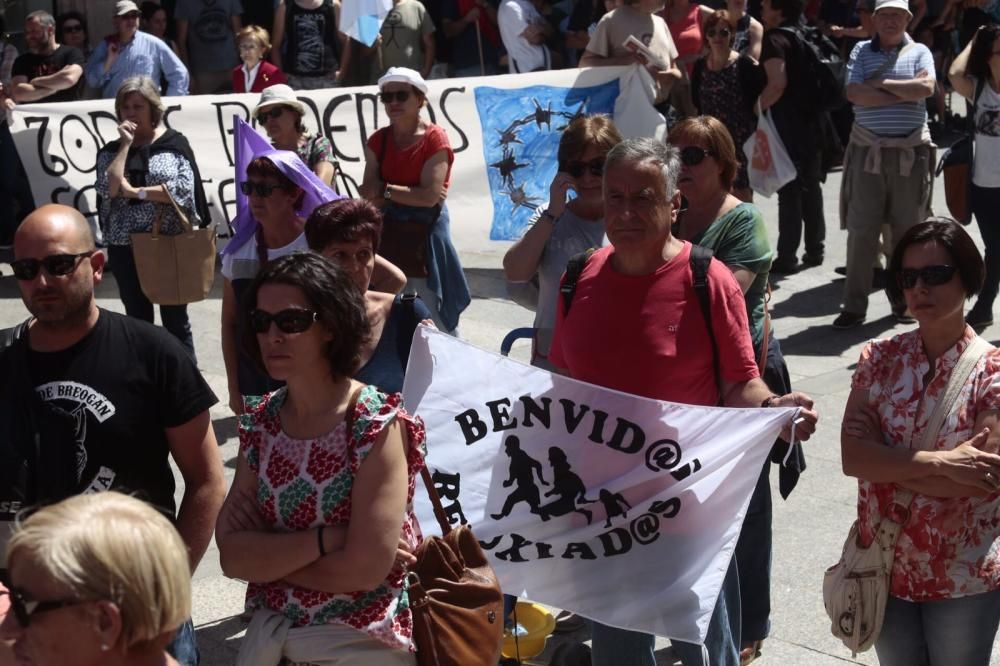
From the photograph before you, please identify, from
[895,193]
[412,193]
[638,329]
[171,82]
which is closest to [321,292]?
[638,329]

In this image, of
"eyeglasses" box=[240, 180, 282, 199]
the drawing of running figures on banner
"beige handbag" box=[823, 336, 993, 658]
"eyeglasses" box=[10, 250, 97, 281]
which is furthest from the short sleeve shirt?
the drawing of running figures on banner

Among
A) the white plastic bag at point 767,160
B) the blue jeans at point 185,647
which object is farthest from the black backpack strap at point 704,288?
the white plastic bag at point 767,160

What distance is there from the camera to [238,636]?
564 cm

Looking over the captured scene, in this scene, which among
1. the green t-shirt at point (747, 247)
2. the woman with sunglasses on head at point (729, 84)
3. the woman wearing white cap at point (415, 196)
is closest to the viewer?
the green t-shirt at point (747, 247)

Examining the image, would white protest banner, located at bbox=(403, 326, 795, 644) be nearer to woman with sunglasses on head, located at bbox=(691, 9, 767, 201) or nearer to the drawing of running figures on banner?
woman with sunglasses on head, located at bbox=(691, 9, 767, 201)

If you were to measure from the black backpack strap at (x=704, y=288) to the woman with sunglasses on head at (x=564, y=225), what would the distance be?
111 centimetres

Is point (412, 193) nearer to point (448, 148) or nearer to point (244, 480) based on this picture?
point (448, 148)

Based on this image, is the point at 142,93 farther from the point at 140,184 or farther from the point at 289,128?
the point at 289,128

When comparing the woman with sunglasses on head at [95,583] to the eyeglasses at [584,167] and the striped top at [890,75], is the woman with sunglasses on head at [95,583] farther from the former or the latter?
the striped top at [890,75]

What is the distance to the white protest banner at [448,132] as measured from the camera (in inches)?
424

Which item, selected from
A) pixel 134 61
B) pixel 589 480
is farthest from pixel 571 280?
pixel 134 61

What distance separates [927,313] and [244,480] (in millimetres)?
1928

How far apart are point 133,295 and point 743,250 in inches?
183

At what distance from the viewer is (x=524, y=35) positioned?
14.2 m
